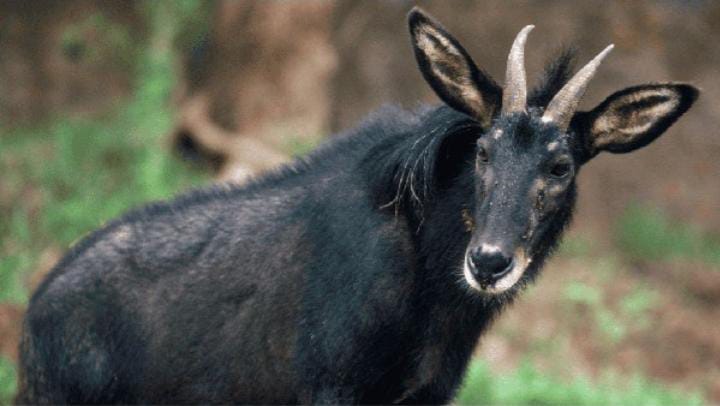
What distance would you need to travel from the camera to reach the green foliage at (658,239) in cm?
1031

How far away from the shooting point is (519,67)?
4.58m

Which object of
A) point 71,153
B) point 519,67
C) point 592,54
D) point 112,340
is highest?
point 519,67

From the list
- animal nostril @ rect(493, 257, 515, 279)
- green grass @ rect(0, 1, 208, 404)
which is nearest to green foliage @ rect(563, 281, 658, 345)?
green grass @ rect(0, 1, 208, 404)

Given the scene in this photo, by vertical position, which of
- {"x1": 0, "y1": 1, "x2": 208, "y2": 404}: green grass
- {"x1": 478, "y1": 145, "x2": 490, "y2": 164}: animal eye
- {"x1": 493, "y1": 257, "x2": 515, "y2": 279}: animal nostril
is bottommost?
{"x1": 0, "y1": 1, "x2": 208, "y2": 404}: green grass

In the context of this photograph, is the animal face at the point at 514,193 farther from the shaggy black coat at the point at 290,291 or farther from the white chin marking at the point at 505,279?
the shaggy black coat at the point at 290,291

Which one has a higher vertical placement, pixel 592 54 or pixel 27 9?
pixel 27 9

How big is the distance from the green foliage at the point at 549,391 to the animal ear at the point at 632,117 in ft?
9.08

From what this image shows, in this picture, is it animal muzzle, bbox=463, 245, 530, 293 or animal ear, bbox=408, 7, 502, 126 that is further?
animal ear, bbox=408, 7, 502, 126

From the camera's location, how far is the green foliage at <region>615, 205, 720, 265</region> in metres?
10.3

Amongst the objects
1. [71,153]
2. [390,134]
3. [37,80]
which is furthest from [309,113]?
[390,134]

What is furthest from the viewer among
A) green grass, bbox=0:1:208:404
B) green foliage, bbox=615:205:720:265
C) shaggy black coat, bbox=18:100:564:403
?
green foliage, bbox=615:205:720:265

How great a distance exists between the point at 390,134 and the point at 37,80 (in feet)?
21.8

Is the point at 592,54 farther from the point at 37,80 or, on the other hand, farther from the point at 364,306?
the point at 364,306

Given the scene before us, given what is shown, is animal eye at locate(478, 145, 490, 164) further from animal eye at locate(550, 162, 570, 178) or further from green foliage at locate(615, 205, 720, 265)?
green foliage at locate(615, 205, 720, 265)
